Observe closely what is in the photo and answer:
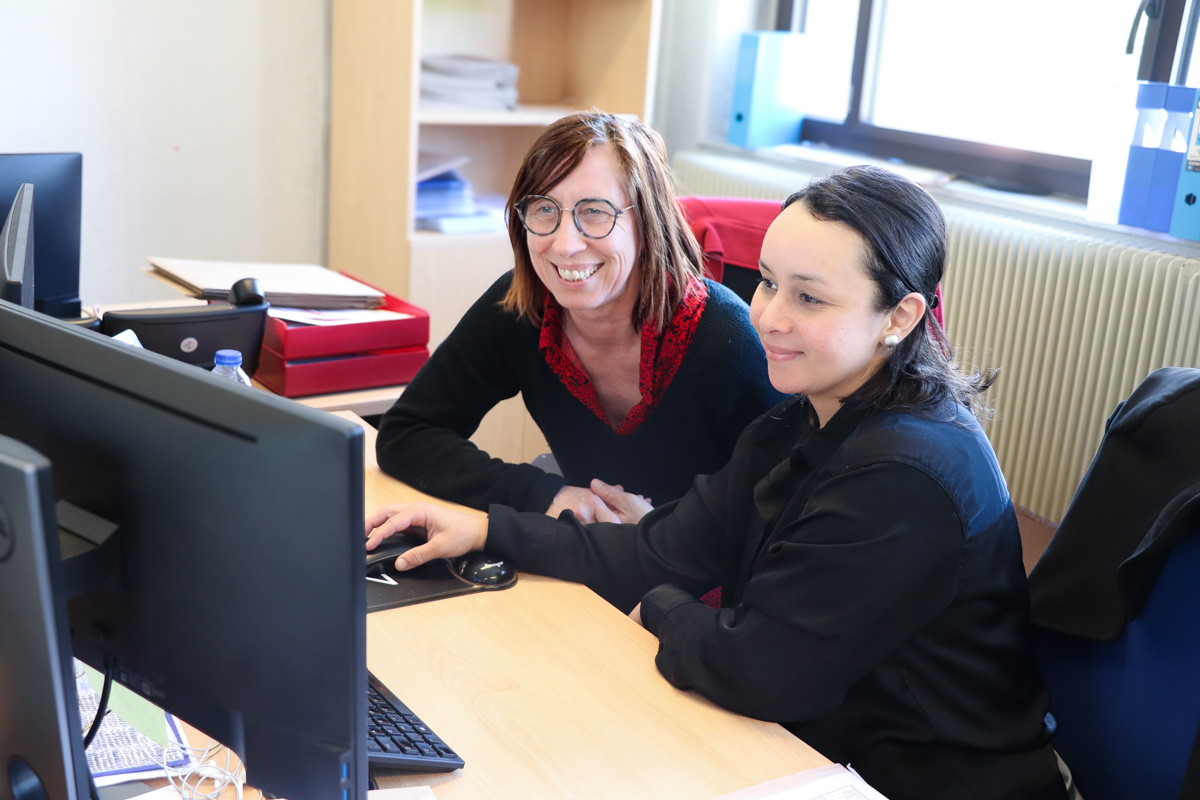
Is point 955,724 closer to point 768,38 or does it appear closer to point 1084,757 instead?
point 1084,757

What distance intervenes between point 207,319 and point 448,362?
38cm

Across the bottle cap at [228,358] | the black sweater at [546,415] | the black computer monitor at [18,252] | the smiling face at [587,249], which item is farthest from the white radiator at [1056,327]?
the black computer monitor at [18,252]

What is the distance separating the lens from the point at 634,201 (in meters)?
1.59

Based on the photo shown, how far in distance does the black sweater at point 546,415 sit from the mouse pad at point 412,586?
0.23 m

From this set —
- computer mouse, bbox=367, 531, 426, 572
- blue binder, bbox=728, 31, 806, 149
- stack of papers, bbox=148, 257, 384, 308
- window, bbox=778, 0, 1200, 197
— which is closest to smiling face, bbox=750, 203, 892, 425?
computer mouse, bbox=367, 531, 426, 572

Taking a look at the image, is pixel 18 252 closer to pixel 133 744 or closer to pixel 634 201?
pixel 133 744

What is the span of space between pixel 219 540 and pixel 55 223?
1.25 meters

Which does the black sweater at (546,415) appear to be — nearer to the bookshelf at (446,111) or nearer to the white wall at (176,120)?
the bookshelf at (446,111)

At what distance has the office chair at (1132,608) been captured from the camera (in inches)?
40.0

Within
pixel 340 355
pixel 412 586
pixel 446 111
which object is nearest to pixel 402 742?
pixel 412 586

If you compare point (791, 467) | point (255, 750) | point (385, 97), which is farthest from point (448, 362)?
point (385, 97)

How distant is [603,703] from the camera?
1.07 metres

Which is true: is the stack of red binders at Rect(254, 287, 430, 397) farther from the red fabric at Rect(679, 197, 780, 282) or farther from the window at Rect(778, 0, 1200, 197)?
the window at Rect(778, 0, 1200, 197)

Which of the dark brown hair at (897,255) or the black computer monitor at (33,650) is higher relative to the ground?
the dark brown hair at (897,255)
